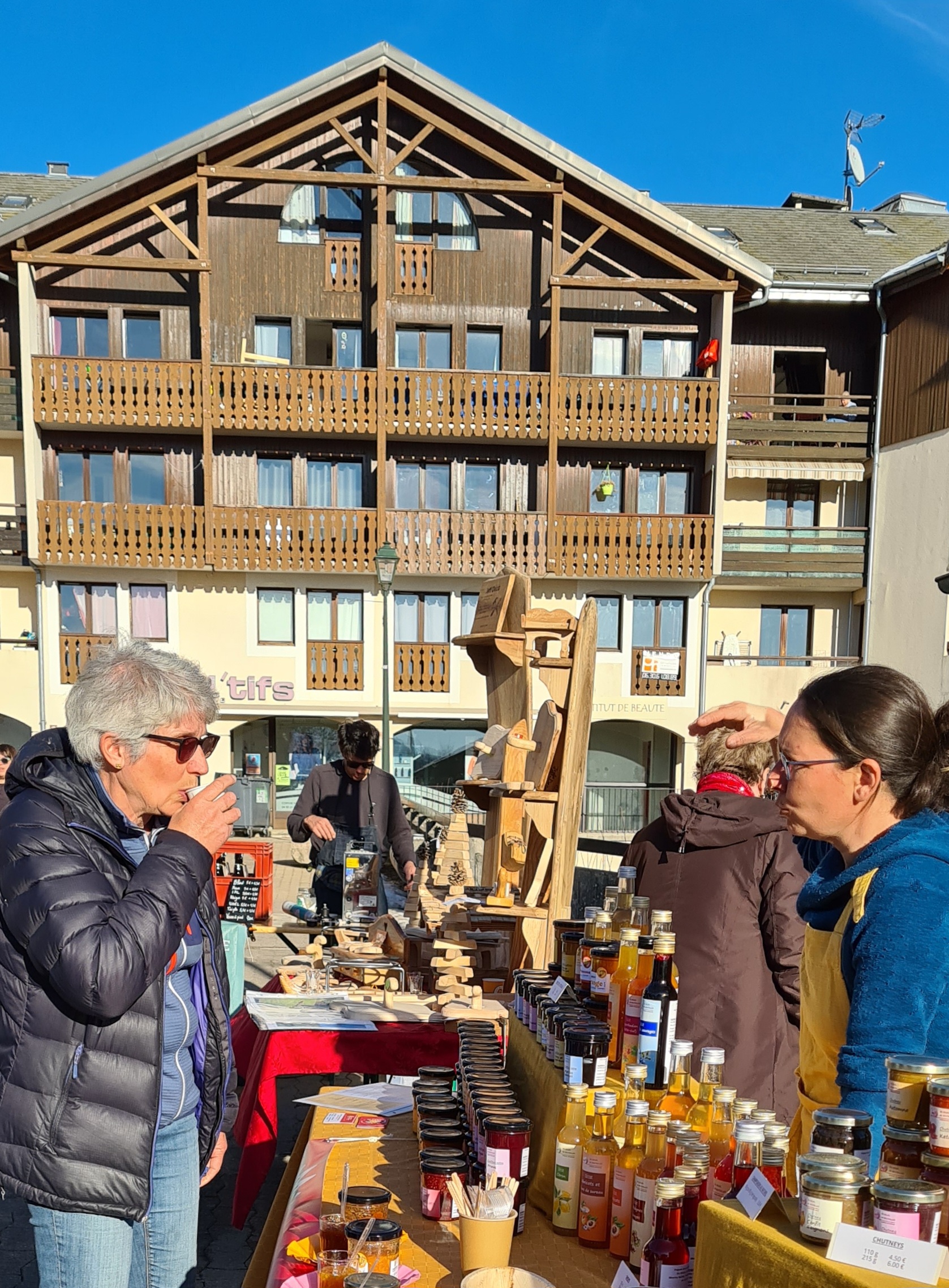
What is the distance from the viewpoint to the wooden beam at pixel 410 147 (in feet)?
61.1

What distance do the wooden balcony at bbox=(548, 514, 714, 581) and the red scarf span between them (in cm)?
1616

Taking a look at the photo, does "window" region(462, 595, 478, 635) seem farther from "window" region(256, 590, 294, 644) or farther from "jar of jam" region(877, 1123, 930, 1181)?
"jar of jam" region(877, 1123, 930, 1181)

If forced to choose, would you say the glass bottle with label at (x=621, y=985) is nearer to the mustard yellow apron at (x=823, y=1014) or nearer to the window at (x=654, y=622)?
the mustard yellow apron at (x=823, y=1014)

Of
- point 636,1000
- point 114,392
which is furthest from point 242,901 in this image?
point 114,392

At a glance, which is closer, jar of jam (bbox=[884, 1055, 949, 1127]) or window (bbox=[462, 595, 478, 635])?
jar of jam (bbox=[884, 1055, 949, 1127])

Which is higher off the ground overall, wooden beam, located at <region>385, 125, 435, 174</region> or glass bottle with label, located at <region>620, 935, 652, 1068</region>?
wooden beam, located at <region>385, 125, 435, 174</region>

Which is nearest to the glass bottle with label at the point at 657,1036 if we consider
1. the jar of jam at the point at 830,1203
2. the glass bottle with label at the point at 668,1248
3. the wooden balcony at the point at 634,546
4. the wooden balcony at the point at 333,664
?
the glass bottle with label at the point at 668,1248

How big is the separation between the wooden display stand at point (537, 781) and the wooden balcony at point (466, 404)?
15067 mm

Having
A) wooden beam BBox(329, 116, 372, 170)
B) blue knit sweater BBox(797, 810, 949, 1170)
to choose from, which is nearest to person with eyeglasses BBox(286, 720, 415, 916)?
blue knit sweater BBox(797, 810, 949, 1170)

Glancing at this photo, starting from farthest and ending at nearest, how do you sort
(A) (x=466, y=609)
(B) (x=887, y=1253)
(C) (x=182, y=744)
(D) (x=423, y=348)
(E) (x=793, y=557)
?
(E) (x=793, y=557) < (A) (x=466, y=609) < (D) (x=423, y=348) < (C) (x=182, y=744) < (B) (x=887, y=1253)

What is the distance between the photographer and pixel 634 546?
19.8 metres

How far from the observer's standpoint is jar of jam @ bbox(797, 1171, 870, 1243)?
1.31 meters

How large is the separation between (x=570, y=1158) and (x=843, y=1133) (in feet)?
3.31

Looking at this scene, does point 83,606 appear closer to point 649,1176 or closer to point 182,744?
point 182,744
